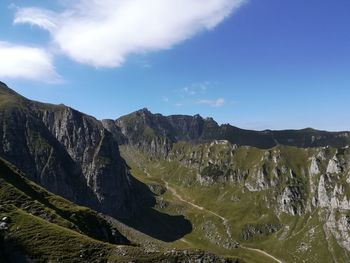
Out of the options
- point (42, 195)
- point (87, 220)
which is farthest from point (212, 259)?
point (42, 195)

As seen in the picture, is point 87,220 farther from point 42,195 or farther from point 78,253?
point 78,253

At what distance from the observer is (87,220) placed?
125 meters

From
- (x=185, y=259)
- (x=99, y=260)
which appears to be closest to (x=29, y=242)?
(x=99, y=260)

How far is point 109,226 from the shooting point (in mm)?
131625

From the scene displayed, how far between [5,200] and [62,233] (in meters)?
23.0

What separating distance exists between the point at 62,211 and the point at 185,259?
160 feet

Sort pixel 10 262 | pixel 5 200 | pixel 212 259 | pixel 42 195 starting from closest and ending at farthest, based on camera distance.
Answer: pixel 10 262, pixel 212 259, pixel 5 200, pixel 42 195

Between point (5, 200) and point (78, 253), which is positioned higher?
point (5, 200)

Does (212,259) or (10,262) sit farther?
(212,259)

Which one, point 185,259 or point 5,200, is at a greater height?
point 5,200

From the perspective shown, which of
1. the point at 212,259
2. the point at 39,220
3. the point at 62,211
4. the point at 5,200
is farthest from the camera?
the point at 62,211

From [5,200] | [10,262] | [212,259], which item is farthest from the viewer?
[5,200]

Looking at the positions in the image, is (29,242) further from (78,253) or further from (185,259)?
(185,259)

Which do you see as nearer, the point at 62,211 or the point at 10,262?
the point at 10,262
